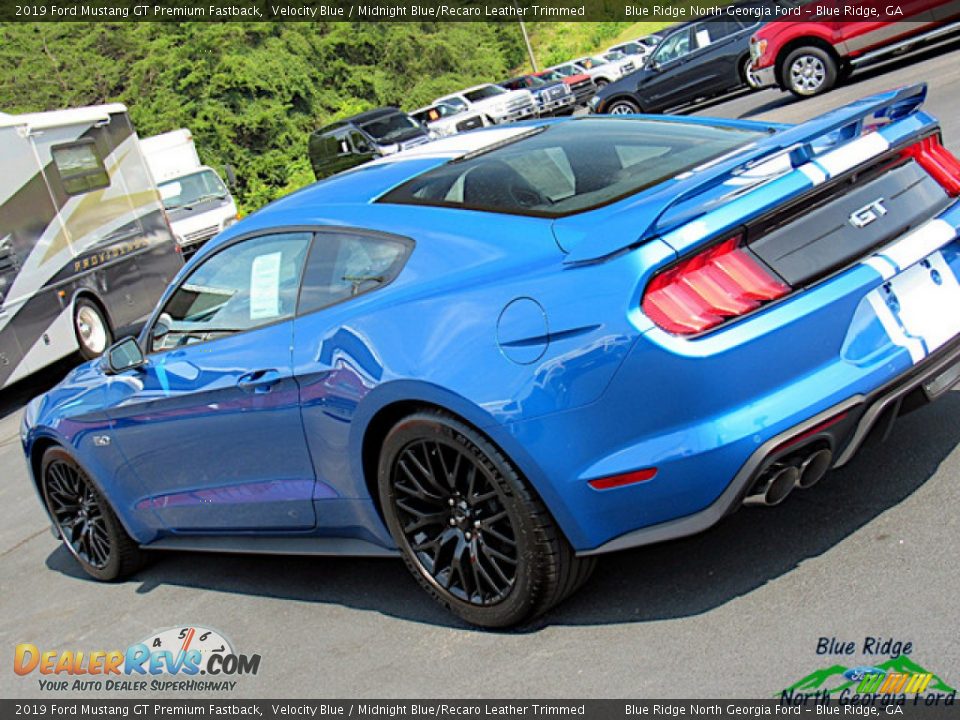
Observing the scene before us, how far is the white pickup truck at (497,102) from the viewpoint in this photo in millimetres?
36250

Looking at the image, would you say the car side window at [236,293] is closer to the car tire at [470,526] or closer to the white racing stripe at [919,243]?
the car tire at [470,526]

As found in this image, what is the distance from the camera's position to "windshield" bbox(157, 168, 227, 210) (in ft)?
74.9

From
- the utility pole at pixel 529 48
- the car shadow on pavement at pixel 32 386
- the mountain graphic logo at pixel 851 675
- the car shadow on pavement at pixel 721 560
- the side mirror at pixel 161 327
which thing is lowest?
the mountain graphic logo at pixel 851 675

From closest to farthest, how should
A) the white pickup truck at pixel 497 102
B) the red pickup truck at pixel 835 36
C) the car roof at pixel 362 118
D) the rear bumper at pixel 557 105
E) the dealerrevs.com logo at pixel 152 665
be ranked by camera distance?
the dealerrevs.com logo at pixel 152 665 < the red pickup truck at pixel 835 36 < the car roof at pixel 362 118 < the white pickup truck at pixel 497 102 < the rear bumper at pixel 557 105

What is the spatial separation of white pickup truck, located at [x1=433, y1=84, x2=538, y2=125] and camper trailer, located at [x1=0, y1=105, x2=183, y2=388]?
21.5 m

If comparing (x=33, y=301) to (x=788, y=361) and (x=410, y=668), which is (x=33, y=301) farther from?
(x=788, y=361)

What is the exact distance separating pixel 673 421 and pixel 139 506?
9.74ft

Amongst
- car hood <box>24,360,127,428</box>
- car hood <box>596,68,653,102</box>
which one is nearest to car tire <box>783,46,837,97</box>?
car hood <box>596,68,653,102</box>

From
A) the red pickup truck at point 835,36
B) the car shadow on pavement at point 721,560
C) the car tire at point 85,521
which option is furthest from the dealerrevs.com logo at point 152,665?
the red pickup truck at point 835,36

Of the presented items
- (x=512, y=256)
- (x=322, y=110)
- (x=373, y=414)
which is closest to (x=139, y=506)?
(x=373, y=414)

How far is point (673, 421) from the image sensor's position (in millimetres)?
3482

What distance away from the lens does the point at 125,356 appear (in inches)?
210

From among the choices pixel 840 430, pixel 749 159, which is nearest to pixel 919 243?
pixel 749 159

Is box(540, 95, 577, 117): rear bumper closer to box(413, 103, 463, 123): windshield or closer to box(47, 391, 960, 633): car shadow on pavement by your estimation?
box(413, 103, 463, 123): windshield
